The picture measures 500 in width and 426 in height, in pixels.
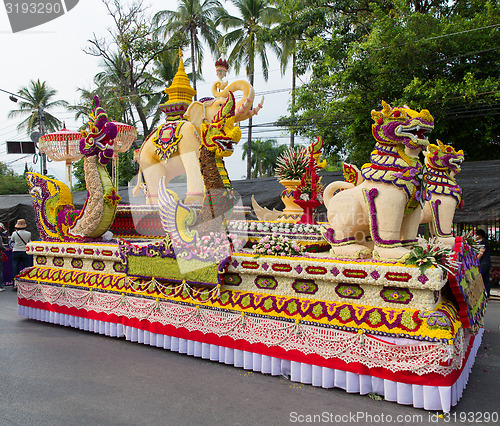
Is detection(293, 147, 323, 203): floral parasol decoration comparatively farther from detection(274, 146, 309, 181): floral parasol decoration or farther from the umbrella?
the umbrella

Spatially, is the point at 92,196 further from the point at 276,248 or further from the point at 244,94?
the point at 276,248

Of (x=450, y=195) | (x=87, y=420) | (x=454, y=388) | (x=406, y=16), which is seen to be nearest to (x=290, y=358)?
(x=454, y=388)

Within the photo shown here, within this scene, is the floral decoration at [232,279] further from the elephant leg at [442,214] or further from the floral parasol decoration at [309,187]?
the floral parasol decoration at [309,187]

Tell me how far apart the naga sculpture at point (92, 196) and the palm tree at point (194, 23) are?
15.6m

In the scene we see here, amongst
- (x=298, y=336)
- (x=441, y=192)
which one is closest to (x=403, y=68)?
(x=441, y=192)

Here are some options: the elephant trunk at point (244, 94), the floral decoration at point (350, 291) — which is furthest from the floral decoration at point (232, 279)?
the elephant trunk at point (244, 94)

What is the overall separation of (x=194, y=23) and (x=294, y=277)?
2029cm

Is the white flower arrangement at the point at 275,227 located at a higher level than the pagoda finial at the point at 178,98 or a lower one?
lower

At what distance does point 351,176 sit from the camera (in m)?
4.81

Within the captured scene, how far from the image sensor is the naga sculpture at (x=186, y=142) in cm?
602

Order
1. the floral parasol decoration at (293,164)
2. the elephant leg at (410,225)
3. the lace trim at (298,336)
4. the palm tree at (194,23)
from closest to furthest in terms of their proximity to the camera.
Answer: the lace trim at (298,336), the elephant leg at (410,225), the floral parasol decoration at (293,164), the palm tree at (194,23)

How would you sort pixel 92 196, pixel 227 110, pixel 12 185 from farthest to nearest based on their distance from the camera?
pixel 12 185 → pixel 92 196 → pixel 227 110

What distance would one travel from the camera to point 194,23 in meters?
21.2

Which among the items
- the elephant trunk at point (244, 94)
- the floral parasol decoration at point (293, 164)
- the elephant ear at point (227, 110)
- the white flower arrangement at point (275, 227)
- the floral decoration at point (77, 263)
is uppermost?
the elephant trunk at point (244, 94)
